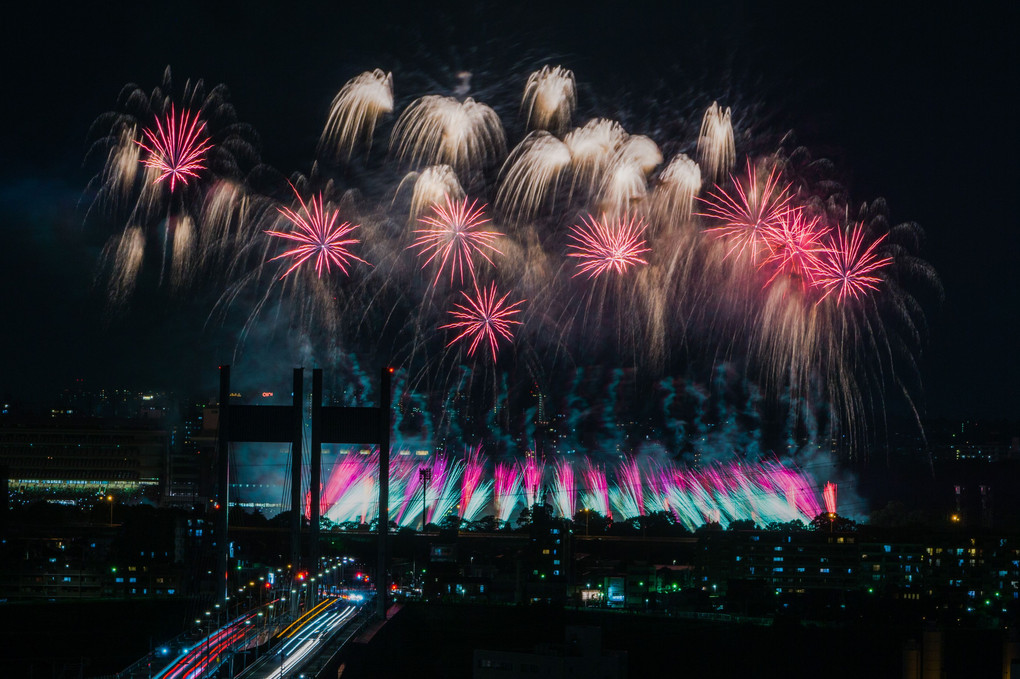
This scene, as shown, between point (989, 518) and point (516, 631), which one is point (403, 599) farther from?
point (989, 518)

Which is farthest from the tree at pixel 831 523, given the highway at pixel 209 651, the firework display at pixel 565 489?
the highway at pixel 209 651

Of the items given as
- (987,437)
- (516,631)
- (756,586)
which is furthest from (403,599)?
(987,437)

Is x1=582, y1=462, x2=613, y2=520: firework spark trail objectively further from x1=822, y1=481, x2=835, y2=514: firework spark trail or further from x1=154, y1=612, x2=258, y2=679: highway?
x1=154, y1=612, x2=258, y2=679: highway

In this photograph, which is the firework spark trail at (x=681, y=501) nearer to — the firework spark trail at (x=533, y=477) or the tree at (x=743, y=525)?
the tree at (x=743, y=525)

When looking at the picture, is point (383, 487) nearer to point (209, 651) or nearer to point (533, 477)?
point (209, 651)

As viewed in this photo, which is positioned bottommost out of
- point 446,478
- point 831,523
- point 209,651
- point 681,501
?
point 209,651

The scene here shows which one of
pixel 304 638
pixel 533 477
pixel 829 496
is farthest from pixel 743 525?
pixel 304 638

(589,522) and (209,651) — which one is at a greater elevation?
(589,522)
